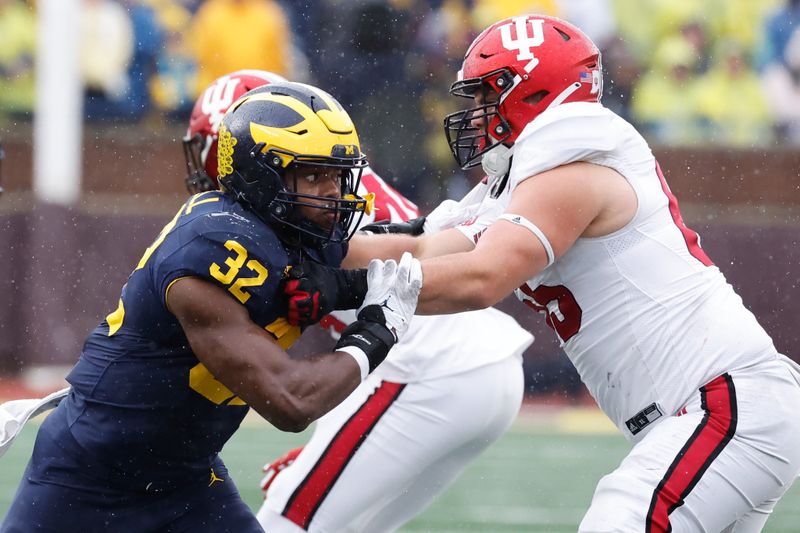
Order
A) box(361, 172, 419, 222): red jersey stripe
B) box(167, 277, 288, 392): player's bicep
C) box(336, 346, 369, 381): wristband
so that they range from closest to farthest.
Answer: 1. box(167, 277, 288, 392): player's bicep
2. box(336, 346, 369, 381): wristband
3. box(361, 172, 419, 222): red jersey stripe

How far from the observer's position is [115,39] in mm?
10398

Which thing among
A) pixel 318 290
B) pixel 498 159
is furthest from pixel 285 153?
pixel 498 159

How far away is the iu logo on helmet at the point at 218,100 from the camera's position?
185 inches

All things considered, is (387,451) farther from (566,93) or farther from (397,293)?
(566,93)

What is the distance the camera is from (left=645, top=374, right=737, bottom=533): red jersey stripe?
3.27 m

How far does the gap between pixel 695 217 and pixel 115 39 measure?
4.74 meters

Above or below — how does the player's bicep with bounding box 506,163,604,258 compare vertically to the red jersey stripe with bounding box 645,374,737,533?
above

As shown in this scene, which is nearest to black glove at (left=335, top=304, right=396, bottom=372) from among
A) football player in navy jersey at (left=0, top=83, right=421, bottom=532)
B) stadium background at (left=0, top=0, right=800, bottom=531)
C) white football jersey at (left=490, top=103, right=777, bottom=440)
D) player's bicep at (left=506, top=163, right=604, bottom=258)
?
football player in navy jersey at (left=0, top=83, right=421, bottom=532)

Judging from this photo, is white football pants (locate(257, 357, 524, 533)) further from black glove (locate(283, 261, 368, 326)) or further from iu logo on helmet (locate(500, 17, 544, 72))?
iu logo on helmet (locate(500, 17, 544, 72))

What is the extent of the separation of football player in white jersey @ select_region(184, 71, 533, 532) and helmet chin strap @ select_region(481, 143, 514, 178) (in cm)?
28

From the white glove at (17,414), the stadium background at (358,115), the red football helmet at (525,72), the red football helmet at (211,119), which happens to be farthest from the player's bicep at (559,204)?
the stadium background at (358,115)

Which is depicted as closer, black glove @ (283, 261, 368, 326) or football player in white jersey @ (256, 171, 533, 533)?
black glove @ (283, 261, 368, 326)

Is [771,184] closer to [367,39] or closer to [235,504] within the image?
[367,39]

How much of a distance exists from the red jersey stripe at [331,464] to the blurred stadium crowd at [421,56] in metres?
5.54
